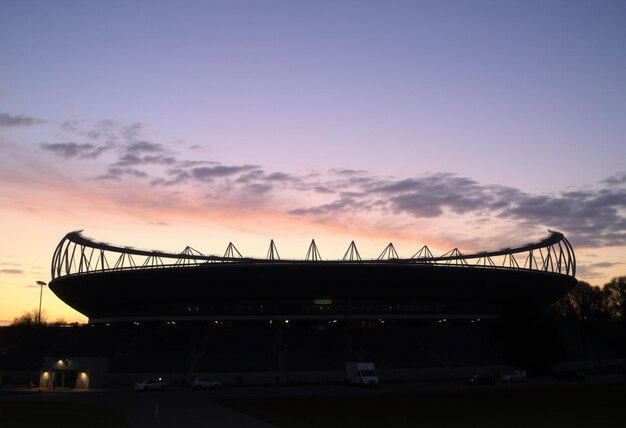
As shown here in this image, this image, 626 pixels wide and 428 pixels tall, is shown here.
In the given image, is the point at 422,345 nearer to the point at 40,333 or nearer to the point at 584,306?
the point at 40,333

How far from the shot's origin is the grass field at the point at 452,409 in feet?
131

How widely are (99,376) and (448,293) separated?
53438mm

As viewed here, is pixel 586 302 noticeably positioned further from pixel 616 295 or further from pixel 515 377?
pixel 515 377

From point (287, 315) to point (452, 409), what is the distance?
55.6 m

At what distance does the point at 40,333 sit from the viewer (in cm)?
10781

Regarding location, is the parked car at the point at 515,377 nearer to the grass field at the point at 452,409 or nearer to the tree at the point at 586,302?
the grass field at the point at 452,409

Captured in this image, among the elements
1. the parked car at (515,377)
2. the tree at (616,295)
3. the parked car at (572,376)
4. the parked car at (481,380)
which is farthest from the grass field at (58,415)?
the tree at (616,295)

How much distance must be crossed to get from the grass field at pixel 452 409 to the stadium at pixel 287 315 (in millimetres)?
30642

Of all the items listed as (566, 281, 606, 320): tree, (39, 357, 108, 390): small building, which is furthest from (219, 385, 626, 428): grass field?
(566, 281, 606, 320): tree

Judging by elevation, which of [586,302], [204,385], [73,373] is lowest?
[204,385]

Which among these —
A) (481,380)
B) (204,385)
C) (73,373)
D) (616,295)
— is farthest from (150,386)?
(616,295)

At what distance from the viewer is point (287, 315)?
335 ft

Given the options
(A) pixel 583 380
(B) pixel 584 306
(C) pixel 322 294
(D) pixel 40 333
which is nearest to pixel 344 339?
(C) pixel 322 294

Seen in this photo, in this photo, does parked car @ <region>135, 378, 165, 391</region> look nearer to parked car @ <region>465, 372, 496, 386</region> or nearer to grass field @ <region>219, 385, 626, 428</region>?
grass field @ <region>219, 385, 626, 428</region>
